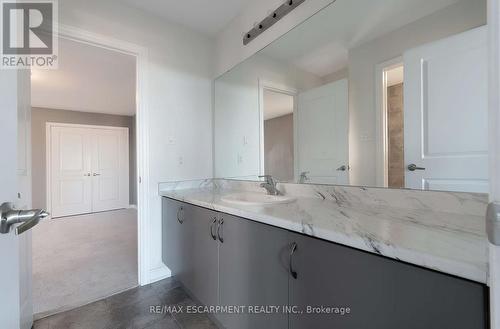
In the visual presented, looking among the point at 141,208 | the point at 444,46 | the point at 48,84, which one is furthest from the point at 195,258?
the point at 48,84

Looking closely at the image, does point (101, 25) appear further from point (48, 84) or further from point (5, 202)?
point (48, 84)

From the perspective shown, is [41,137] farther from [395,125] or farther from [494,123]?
[494,123]

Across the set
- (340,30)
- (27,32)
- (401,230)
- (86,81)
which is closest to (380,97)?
(340,30)

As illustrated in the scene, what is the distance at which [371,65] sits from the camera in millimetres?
1249

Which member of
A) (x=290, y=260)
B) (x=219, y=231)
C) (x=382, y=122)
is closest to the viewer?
(x=290, y=260)

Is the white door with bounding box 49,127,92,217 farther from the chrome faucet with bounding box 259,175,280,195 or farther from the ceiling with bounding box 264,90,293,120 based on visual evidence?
the chrome faucet with bounding box 259,175,280,195

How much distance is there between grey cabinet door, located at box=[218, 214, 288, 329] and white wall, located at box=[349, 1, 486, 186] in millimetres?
637

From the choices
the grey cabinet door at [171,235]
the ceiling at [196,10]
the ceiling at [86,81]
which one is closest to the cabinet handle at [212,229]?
the grey cabinet door at [171,235]

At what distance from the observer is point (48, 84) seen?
140 inches

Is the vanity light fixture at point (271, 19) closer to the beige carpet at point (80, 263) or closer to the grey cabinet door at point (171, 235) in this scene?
the grey cabinet door at point (171, 235)

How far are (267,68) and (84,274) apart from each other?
258cm

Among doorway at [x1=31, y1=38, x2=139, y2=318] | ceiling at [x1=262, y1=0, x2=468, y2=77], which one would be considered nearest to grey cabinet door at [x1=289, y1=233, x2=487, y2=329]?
ceiling at [x1=262, y1=0, x2=468, y2=77]

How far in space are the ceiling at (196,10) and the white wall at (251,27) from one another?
0.27 ft

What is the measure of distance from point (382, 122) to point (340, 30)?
0.67 meters
